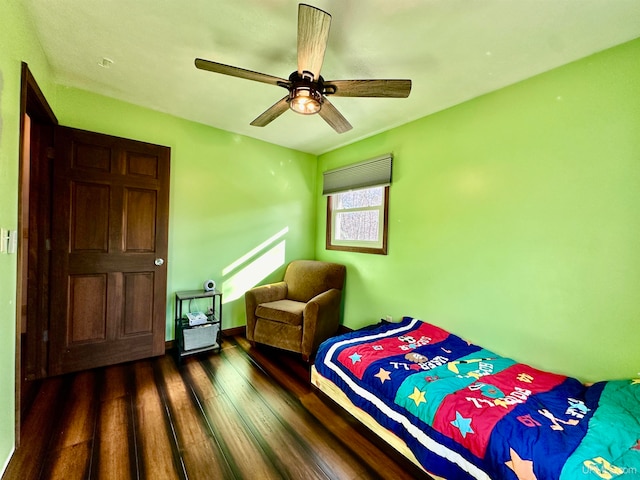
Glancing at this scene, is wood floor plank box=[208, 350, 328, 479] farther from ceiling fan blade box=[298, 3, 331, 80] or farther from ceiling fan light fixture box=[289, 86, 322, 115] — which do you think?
ceiling fan blade box=[298, 3, 331, 80]

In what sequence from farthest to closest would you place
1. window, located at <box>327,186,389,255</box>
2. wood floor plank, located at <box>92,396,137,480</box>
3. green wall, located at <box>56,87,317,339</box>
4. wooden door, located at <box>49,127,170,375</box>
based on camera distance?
window, located at <box>327,186,389,255</box>
green wall, located at <box>56,87,317,339</box>
wooden door, located at <box>49,127,170,375</box>
wood floor plank, located at <box>92,396,137,480</box>

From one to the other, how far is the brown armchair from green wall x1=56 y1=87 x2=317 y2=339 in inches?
15.9

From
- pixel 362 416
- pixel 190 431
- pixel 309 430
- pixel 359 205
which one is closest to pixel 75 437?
pixel 190 431

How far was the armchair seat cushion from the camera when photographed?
2.71 metres

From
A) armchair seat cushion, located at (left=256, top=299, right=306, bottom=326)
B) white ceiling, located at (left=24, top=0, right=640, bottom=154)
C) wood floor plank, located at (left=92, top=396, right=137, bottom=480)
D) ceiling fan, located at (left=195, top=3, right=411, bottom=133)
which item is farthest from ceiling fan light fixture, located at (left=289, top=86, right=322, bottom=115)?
wood floor plank, located at (left=92, top=396, right=137, bottom=480)

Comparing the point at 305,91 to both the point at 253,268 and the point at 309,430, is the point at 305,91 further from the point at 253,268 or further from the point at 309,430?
the point at 253,268

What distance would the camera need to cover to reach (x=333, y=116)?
192 centimetres

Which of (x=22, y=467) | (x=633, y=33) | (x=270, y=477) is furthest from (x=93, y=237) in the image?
(x=633, y=33)

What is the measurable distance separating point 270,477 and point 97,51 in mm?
2883

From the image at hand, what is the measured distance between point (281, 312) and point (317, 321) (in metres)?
0.39

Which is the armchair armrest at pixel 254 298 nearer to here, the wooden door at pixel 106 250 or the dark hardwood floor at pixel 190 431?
the dark hardwood floor at pixel 190 431

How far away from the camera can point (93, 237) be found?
7.73 ft

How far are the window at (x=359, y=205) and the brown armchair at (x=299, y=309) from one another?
0.43m

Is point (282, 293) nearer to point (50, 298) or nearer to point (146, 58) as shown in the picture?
point (50, 298)
